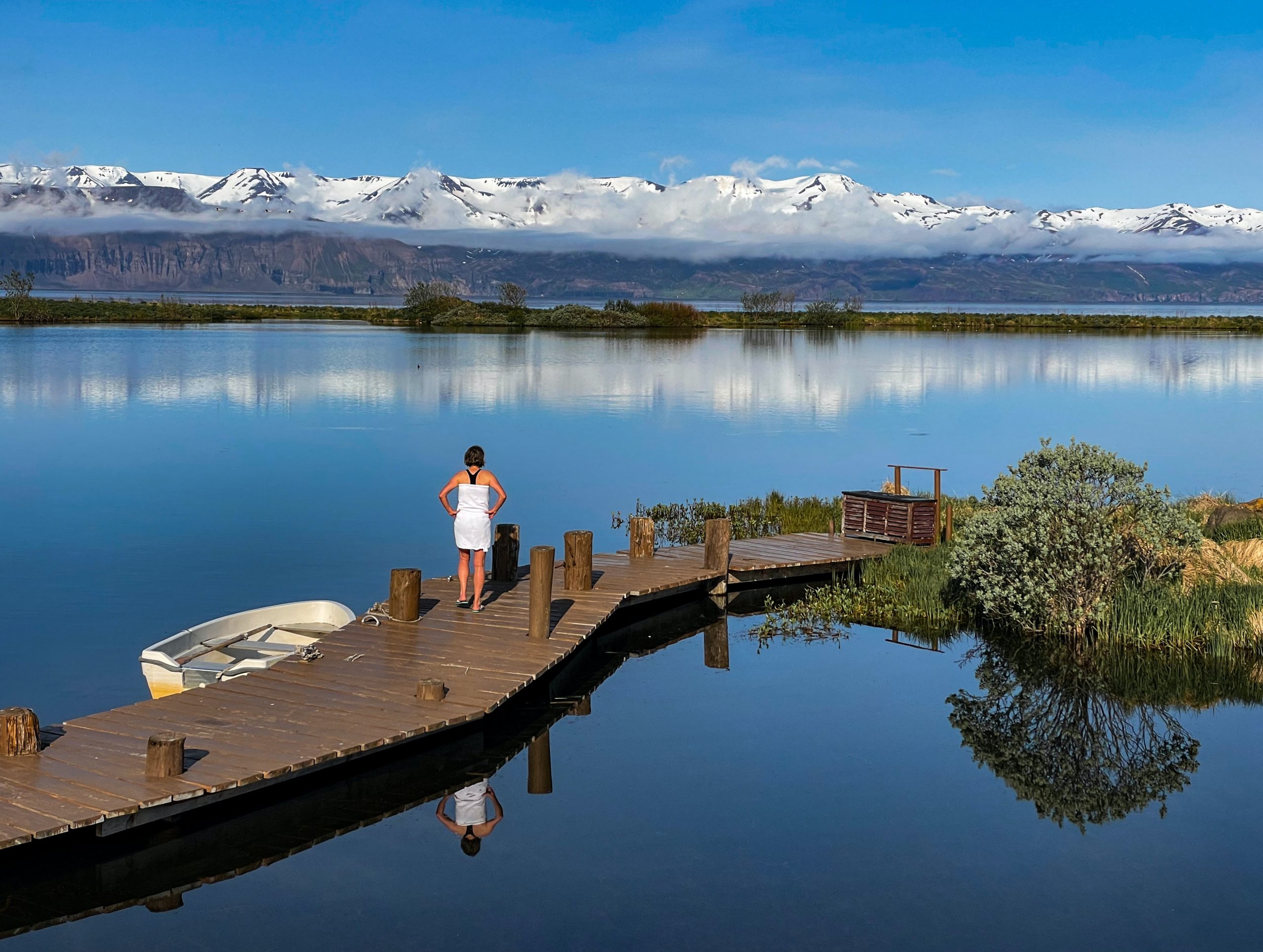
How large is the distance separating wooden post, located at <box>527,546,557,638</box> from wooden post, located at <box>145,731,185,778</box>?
5528mm

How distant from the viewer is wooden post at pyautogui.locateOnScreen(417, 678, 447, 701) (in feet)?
42.7

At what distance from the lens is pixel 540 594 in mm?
15531

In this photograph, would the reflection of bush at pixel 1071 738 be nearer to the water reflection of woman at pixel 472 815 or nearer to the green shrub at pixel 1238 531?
the water reflection of woman at pixel 472 815

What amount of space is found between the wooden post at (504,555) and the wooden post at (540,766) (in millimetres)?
4927

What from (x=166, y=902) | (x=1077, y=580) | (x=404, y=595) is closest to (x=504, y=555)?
(x=404, y=595)

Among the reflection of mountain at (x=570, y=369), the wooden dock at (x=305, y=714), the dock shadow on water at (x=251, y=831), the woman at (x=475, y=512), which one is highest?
the reflection of mountain at (x=570, y=369)

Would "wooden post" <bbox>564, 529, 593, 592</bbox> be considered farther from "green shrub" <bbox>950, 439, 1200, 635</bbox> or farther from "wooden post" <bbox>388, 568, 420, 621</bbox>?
"green shrub" <bbox>950, 439, 1200, 635</bbox>

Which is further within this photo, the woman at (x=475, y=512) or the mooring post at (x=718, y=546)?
the mooring post at (x=718, y=546)

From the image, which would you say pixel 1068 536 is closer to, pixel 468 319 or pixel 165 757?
pixel 165 757

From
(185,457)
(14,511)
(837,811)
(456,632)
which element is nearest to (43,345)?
(185,457)

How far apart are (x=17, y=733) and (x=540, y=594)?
637 centimetres

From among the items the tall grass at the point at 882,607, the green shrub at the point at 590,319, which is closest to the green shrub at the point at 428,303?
the green shrub at the point at 590,319

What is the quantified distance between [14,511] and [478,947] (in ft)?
72.3

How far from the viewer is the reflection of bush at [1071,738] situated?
1251cm
